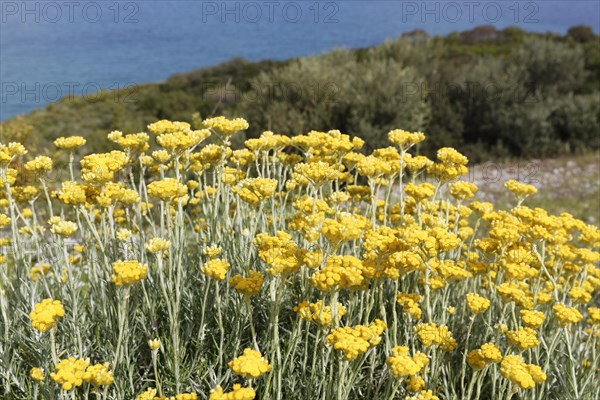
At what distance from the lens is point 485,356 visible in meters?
2.09

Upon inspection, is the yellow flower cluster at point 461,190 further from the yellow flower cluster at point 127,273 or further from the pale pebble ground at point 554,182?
the pale pebble ground at point 554,182

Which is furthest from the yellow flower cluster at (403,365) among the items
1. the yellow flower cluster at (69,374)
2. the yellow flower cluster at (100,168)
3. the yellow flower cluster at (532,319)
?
the yellow flower cluster at (100,168)

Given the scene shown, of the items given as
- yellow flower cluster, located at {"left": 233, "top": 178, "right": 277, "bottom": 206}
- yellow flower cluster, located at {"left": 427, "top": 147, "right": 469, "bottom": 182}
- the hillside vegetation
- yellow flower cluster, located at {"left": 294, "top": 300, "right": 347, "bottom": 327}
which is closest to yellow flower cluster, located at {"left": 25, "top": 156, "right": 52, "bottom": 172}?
yellow flower cluster, located at {"left": 233, "top": 178, "right": 277, "bottom": 206}

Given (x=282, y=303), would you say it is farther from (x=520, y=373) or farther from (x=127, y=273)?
(x=520, y=373)

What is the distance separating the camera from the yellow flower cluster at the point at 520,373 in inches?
74.4

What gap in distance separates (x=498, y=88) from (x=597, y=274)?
8.79 meters

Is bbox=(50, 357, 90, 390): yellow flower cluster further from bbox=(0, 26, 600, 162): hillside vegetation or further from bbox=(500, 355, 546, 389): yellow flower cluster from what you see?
bbox=(0, 26, 600, 162): hillside vegetation

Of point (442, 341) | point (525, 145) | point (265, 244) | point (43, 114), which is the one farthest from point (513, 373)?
point (43, 114)

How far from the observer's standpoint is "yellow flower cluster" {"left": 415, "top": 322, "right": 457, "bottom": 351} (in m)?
2.10

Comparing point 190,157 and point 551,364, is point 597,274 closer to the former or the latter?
point 551,364

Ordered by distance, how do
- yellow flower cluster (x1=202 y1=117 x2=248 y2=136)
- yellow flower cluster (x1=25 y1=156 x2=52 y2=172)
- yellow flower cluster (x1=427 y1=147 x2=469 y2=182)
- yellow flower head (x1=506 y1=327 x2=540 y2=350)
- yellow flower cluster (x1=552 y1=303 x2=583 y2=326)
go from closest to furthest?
yellow flower head (x1=506 y1=327 x2=540 y2=350)
yellow flower cluster (x1=552 y1=303 x2=583 y2=326)
yellow flower cluster (x1=25 y1=156 x2=52 y2=172)
yellow flower cluster (x1=202 y1=117 x2=248 y2=136)
yellow flower cluster (x1=427 y1=147 x2=469 y2=182)

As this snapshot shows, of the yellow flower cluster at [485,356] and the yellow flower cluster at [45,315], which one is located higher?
the yellow flower cluster at [45,315]

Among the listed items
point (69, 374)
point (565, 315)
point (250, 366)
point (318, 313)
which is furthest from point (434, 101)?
point (69, 374)

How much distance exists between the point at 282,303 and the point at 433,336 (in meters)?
0.76
